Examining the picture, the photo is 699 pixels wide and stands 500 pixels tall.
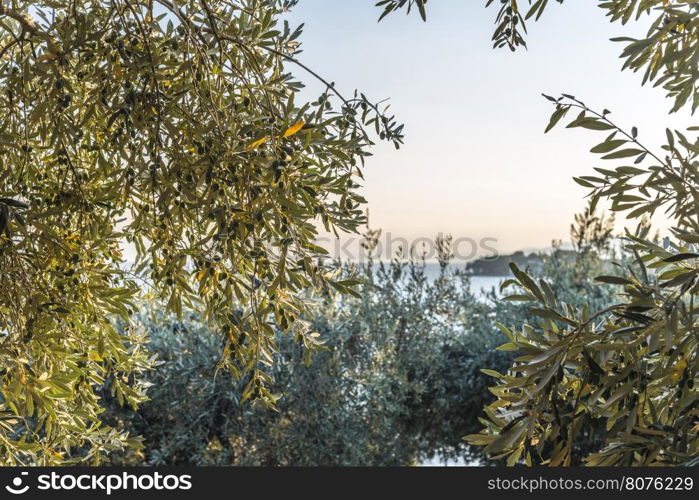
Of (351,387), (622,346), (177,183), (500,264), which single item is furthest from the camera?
(500,264)

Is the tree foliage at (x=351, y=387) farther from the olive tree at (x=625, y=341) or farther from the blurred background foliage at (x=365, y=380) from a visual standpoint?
the olive tree at (x=625, y=341)

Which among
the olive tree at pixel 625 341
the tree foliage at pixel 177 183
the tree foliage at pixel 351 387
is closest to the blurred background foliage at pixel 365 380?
the tree foliage at pixel 351 387

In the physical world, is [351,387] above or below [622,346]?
below

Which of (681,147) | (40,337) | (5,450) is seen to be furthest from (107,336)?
(681,147)

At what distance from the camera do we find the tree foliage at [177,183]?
6.27ft

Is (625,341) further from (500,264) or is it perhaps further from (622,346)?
(500,264)

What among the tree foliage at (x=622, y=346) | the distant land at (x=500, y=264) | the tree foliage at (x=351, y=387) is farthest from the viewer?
the distant land at (x=500, y=264)

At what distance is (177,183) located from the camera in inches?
82.7

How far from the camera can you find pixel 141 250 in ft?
8.79

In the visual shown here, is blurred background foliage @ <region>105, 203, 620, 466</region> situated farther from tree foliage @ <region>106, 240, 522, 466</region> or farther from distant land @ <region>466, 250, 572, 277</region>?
distant land @ <region>466, 250, 572, 277</region>

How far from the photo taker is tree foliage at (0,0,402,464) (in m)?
1.91

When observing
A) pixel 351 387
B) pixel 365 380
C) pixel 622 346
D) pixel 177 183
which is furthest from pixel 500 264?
pixel 622 346

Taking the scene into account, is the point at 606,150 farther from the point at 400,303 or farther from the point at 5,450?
the point at 400,303

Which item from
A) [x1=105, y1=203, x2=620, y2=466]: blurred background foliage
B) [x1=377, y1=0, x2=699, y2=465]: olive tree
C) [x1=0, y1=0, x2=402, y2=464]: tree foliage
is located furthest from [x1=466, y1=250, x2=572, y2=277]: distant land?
[x1=377, y1=0, x2=699, y2=465]: olive tree
